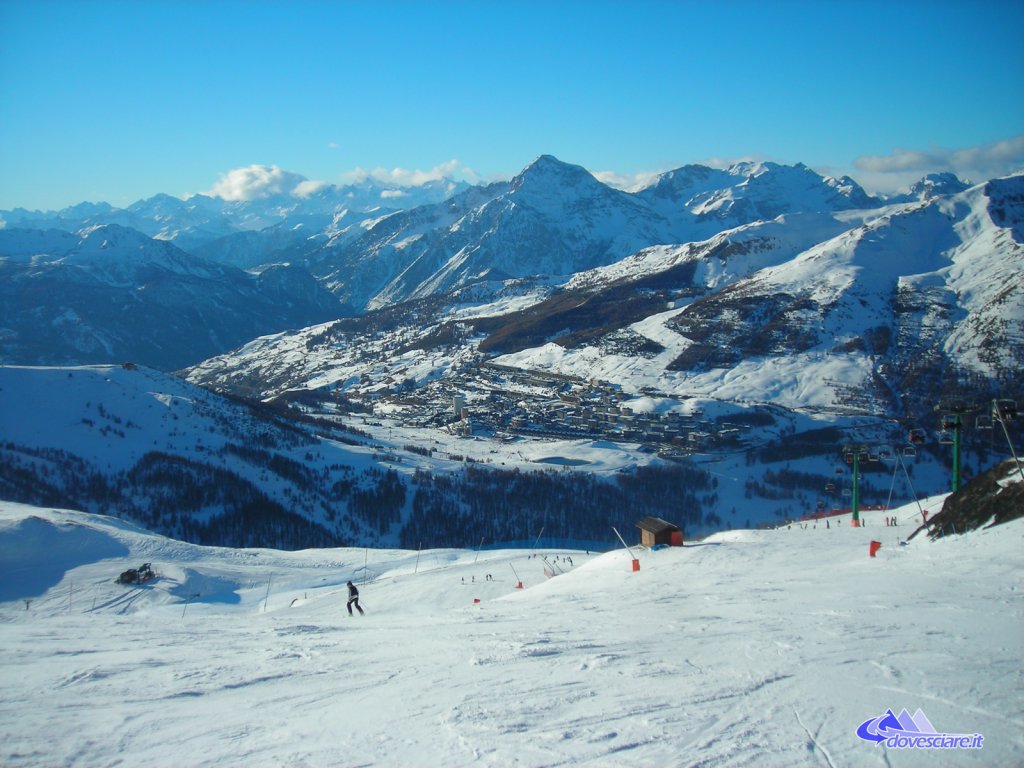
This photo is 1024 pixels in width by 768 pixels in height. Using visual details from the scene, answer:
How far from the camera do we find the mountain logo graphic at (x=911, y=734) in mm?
8680

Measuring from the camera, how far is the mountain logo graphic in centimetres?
868

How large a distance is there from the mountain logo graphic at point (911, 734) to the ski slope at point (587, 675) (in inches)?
5.2

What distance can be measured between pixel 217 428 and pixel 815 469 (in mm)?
67365

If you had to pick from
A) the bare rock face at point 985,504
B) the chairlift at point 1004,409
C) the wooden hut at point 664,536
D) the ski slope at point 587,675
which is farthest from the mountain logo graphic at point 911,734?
the wooden hut at point 664,536

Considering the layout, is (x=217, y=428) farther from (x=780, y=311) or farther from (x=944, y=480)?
(x=780, y=311)

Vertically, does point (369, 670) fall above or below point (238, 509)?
above

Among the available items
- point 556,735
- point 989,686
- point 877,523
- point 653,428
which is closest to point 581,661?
point 556,735

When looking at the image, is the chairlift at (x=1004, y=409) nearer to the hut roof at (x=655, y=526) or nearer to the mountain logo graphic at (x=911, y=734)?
the hut roof at (x=655, y=526)

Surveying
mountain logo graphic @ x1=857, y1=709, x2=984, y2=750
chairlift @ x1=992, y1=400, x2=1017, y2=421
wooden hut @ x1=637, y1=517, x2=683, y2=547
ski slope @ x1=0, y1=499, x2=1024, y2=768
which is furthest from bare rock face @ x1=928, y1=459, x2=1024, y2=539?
mountain logo graphic @ x1=857, y1=709, x2=984, y2=750

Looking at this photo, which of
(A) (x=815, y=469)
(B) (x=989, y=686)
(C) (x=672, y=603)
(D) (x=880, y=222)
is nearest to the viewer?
(B) (x=989, y=686)

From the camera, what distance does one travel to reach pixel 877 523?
97.1 ft

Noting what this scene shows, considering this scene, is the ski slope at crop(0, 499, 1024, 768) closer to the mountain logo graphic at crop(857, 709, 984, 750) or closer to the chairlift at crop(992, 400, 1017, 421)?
the mountain logo graphic at crop(857, 709, 984, 750)

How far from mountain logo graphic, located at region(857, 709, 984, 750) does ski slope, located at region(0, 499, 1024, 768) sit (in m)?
0.13

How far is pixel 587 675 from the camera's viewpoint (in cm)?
1163
